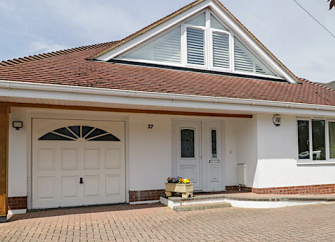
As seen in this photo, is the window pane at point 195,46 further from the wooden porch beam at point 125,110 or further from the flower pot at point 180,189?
the flower pot at point 180,189

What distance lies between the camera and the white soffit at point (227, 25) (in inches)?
393

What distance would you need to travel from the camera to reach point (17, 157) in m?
7.90

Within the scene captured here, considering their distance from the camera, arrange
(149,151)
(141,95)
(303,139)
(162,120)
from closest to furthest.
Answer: (141,95) → (149,151) → (162,120) → (303,139)

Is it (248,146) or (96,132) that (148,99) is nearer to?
(96,132)

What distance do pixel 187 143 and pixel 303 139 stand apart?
390 centimetres

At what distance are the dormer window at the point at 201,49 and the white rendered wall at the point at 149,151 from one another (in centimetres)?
224

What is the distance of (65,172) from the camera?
8.63 meters

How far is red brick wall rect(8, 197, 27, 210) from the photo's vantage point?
7.78 metres

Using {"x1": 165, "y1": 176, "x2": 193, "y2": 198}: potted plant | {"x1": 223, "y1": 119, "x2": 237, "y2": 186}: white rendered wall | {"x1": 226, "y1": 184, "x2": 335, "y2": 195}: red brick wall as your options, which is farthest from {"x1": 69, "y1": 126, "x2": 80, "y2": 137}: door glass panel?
{"x1": 226, "y1": 184, "x2": 335, "y2": 195}: red brick wall

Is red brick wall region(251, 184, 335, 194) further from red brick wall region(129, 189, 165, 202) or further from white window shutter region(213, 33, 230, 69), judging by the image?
white window shutter region(213, 33, 230, 69)

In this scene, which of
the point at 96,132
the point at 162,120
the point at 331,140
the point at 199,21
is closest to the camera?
the point at 96,132

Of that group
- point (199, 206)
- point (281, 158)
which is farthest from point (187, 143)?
point (281, 158)

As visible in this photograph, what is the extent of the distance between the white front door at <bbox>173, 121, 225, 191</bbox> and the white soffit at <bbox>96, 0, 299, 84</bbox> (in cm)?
293

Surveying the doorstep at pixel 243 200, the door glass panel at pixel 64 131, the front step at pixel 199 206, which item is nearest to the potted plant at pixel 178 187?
the doorstep at pixel 243 200
